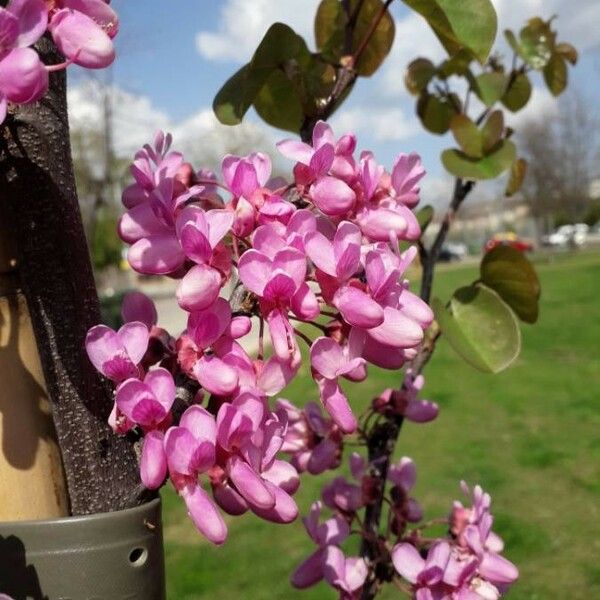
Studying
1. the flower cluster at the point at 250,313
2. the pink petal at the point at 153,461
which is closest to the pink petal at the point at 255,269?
the flower cluster at the point at 250,313

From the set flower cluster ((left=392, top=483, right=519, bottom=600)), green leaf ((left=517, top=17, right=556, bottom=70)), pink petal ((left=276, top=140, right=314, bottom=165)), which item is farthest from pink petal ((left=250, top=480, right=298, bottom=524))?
green leaf ((left=517, top=17, right=556, bottom=70))

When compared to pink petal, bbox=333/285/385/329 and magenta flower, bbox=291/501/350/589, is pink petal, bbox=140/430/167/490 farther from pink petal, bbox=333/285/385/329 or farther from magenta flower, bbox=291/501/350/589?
magenta flower, bbox=291/501/350/589

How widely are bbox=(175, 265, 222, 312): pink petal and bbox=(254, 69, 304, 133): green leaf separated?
401mm

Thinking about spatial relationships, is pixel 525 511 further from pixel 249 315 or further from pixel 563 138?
pixel 563 138

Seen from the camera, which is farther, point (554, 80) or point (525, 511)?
point (525, 511)

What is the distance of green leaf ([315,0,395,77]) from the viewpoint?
97 centimetres

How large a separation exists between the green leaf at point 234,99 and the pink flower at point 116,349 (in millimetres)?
336

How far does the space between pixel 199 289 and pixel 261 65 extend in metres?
0.36

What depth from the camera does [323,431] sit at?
99 centimetres

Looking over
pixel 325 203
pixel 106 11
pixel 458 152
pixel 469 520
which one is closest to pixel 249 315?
pixel 325 203

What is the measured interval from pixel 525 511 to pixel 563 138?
23.2 metres

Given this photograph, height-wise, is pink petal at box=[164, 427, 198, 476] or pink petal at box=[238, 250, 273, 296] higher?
pink petal at box=[238, 250, 273, 296]

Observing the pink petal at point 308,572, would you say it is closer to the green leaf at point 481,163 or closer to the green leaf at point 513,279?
the green leaf at point 513,279

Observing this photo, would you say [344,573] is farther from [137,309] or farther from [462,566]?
[137,309]
